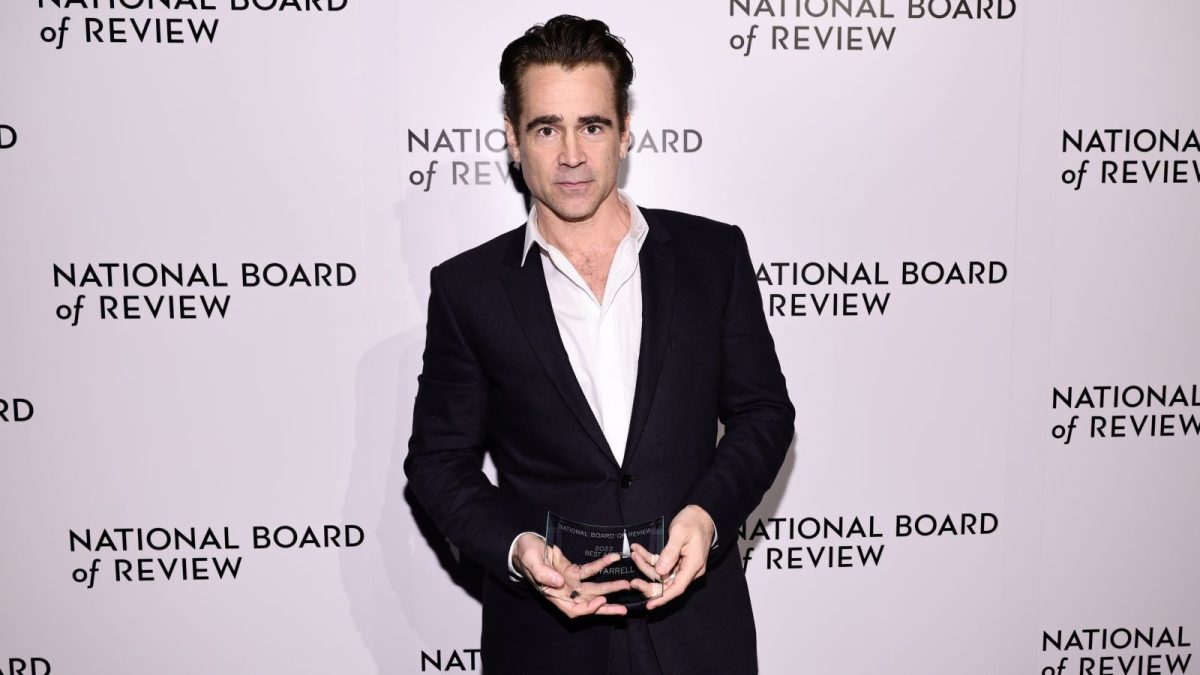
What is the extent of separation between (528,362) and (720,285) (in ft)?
1.47

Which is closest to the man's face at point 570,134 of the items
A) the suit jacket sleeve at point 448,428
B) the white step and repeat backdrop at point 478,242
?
the suit jacket sleeve at point 448,428

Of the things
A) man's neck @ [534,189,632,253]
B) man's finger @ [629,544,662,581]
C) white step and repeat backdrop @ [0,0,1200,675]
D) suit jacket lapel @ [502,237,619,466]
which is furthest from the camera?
white step and repeat backdrop @ [0,0,1200,675]

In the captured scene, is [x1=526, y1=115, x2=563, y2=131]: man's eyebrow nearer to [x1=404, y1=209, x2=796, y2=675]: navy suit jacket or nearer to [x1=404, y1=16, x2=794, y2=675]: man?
[x1=404, y1=16, x2=794, y2=675]: man

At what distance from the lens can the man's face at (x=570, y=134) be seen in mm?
1897

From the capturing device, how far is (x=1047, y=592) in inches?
112

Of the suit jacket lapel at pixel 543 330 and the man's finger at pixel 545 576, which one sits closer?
the man's finger at pixel 545 576

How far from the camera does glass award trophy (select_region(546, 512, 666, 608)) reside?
1.64 meters

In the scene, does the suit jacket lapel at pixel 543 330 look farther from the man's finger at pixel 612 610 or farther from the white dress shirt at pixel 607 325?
the man's finger at pixel 612 610

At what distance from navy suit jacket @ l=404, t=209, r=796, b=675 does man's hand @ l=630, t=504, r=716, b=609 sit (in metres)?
0.06

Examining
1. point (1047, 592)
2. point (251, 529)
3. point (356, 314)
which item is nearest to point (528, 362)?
point (356, 314)

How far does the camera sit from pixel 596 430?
184 cm

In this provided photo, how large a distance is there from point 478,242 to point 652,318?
2.82ft

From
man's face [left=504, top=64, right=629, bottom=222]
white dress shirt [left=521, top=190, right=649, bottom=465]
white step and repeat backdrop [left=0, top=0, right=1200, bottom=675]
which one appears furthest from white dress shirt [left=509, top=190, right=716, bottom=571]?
white step and repeat backdrop [left=0, top=0, right=1200, bottom=675]

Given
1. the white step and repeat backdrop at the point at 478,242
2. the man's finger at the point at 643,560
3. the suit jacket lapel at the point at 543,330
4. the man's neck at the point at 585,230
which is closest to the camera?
the man's finger at the point at 643,560
